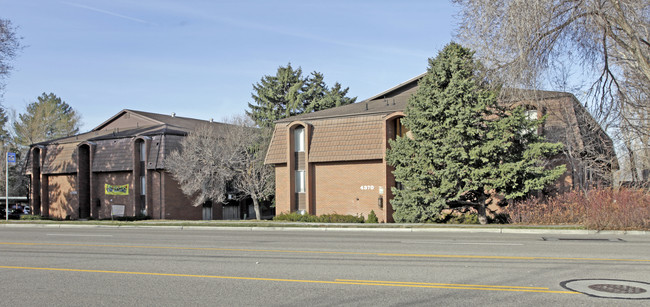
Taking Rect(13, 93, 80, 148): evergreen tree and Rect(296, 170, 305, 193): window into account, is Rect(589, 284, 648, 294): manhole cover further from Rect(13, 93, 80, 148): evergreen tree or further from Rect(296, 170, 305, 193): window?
Rect(13, 93, 80, 148): evergreen tree

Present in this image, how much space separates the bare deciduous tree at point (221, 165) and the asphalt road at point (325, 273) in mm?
22050

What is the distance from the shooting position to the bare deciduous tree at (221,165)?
37.3 metres

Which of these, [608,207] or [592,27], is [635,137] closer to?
[608,207]

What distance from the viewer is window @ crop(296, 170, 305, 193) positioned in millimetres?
34406

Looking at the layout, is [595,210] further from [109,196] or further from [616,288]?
[109,196]

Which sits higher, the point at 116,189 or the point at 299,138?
the point at 299,138

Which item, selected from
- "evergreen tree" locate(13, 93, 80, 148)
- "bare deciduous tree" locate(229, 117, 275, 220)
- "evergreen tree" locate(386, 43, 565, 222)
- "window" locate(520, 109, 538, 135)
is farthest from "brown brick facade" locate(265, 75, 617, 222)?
"evergreen tree" locate(13, 93, 80, 148)

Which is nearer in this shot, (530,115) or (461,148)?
(461,148)

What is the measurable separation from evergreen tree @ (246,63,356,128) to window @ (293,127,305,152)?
2358 cm

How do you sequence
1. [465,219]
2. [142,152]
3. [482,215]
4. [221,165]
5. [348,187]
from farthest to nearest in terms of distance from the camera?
[142,152]
[221,165]
[348,187]
[465,219]
[482,215]

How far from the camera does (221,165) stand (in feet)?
122

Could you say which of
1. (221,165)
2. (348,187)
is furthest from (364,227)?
(221,165)

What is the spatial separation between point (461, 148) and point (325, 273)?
600 inches

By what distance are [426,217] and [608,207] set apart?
805 cm
